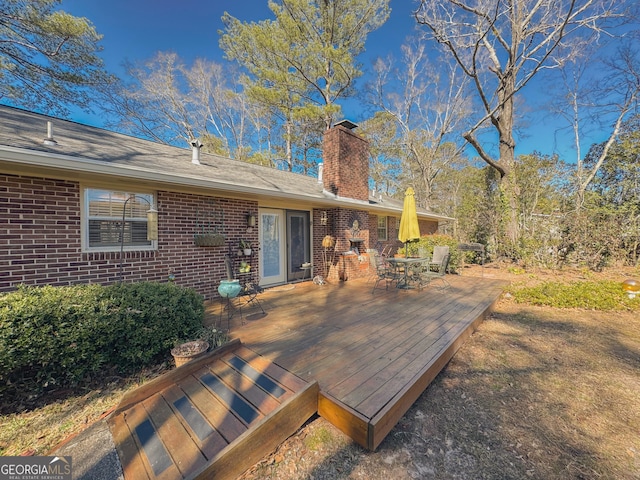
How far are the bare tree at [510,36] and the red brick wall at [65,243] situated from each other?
33.8 ft

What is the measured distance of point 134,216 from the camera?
446 cm

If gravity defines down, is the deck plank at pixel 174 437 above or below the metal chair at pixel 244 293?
below

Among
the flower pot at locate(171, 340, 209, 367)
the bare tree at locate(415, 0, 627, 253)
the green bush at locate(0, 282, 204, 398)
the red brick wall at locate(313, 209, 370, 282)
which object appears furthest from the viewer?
the bare tree at locate(415, 0, 627, 253)

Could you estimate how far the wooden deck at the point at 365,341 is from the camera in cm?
224

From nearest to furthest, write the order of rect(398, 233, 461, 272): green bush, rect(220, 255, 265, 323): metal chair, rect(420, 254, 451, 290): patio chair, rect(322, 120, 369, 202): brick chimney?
1. rect(220, 255, 265, 323): metal chair
2. rect(420, 254, 451, 290): patio chair
3. rect(322, 120, 369, 202): brick chimney
4. rect(398, 233, 461, 272): green bush

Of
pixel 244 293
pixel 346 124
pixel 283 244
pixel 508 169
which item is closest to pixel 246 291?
pixel 244 293

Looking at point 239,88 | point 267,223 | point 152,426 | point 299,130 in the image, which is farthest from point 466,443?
point 239,88

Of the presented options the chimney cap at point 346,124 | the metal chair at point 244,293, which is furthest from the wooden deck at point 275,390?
the chimney cap at point 346,124

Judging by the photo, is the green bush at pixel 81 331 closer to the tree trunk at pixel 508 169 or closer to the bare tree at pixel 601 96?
the tree trunk at pixel 508 169

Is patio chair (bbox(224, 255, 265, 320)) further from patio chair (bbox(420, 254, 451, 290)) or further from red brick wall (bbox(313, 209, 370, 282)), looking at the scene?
patio chair (bbox(420, 254, 451, 290))

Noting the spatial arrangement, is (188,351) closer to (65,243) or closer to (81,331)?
(81,331)

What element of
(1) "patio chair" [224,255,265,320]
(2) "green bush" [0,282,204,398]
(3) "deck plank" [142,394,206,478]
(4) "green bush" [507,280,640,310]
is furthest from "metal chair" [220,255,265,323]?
(4) "green bush" [507,280,640,310]

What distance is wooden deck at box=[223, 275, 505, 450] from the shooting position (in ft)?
7.36

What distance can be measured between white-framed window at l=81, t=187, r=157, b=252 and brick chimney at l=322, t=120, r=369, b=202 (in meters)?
4.97
